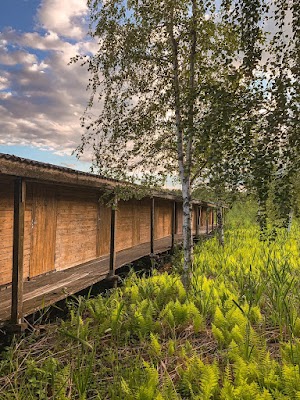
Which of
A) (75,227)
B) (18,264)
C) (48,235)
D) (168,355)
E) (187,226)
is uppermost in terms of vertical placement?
(187,226)

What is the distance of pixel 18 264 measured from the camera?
5477 mm

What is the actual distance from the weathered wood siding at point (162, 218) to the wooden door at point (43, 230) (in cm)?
854

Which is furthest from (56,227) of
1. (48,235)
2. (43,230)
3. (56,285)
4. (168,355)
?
(168,355)

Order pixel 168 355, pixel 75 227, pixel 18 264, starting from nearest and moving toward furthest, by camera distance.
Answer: pixel 168 355, pixel 18 264, pixel 75 227

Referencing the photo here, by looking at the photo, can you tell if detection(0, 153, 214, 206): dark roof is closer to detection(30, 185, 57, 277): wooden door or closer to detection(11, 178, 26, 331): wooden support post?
detection(11, 178, 26, 331): wooden support post

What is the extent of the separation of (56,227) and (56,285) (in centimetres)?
177

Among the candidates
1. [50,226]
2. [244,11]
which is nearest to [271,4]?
[244,11]

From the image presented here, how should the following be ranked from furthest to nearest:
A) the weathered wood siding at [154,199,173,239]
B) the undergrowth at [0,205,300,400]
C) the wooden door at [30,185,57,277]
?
the weathered wood siding at [154,199,173,239]
the wooden door at [30,185,57,277]
the undergrowth at [0,205,300,400]

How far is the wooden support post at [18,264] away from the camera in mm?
5258

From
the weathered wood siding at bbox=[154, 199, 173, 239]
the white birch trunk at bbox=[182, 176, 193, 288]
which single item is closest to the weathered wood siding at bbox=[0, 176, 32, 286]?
the white birch trunk at bbox=[182, 176, 193, 288]

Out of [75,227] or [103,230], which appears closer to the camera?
[75,227]

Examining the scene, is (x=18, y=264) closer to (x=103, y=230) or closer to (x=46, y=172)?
(x=46, y=172)

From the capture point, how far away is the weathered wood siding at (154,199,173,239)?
54.9 feet

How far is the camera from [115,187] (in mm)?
8469
